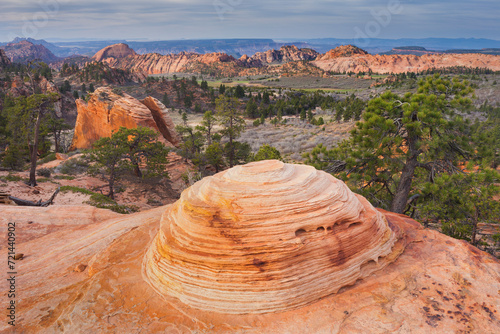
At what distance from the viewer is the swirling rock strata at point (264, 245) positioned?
8.06 m

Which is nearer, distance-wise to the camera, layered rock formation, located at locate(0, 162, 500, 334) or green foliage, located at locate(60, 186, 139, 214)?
layered rock formation, located at locate(0, 162, 500, 334)

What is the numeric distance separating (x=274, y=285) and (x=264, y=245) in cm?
118

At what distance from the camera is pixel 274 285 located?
8016mm

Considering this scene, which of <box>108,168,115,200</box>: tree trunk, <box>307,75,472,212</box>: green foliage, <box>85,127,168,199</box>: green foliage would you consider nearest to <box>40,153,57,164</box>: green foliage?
<box>85,127,168,199</box>: green foliage

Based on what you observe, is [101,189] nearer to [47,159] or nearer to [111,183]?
[111,183]

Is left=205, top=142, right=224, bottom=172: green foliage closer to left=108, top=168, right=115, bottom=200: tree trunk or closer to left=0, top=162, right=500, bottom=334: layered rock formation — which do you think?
left=108, top=168, right=115, bottom=200: tree trunk

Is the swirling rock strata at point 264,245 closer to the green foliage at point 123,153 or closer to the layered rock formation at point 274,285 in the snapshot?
the layered rock formation at point 274,285

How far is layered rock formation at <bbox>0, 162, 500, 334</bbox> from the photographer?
7.36 metres

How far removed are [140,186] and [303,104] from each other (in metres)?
85.2

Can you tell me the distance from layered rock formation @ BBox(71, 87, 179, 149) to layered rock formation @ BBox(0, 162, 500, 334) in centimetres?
3321

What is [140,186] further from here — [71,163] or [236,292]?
[236,292]

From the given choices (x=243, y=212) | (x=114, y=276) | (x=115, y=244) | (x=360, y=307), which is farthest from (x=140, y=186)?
(x=360, y=307)

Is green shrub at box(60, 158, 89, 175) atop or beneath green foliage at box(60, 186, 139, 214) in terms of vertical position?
beneath

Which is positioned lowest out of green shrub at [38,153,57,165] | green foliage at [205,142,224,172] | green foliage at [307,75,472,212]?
green shrub at [38,153,57,165]
